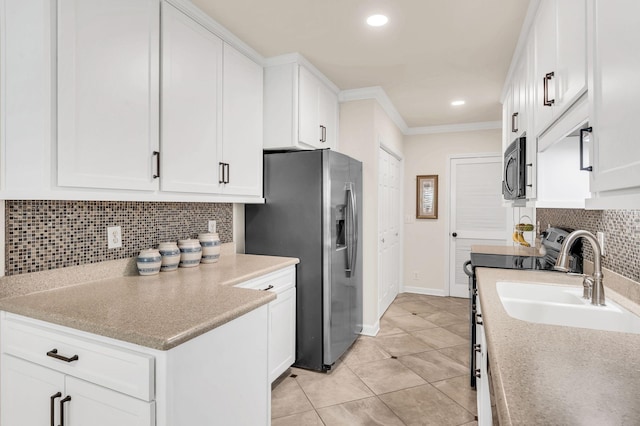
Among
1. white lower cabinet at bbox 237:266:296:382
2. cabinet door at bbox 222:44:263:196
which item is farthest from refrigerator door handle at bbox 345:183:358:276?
cabinet door at bbox 222:44:263:196

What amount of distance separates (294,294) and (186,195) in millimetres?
1116

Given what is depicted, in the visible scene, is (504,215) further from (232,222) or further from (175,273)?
(175,273)

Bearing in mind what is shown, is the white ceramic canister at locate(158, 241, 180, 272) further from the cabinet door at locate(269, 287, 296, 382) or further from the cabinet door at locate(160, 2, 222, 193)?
the cabinet door at locate(269, 287, 296, 382)

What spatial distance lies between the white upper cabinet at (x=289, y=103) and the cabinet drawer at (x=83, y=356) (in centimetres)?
194

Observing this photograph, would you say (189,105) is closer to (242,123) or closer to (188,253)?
(242,123)

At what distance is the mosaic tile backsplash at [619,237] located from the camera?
1.42m

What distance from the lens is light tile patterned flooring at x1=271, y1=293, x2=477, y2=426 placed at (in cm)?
217

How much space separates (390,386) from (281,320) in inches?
36.3

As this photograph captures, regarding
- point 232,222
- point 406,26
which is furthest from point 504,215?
point 232,222

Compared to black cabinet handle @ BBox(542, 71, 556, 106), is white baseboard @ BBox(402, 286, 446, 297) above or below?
below

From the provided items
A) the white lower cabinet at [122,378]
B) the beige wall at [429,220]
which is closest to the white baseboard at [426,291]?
the beige wall at [429,220]

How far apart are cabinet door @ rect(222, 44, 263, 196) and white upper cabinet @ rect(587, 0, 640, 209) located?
198 centimetres

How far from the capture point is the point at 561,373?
32.0 inches

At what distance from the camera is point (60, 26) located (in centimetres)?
140
